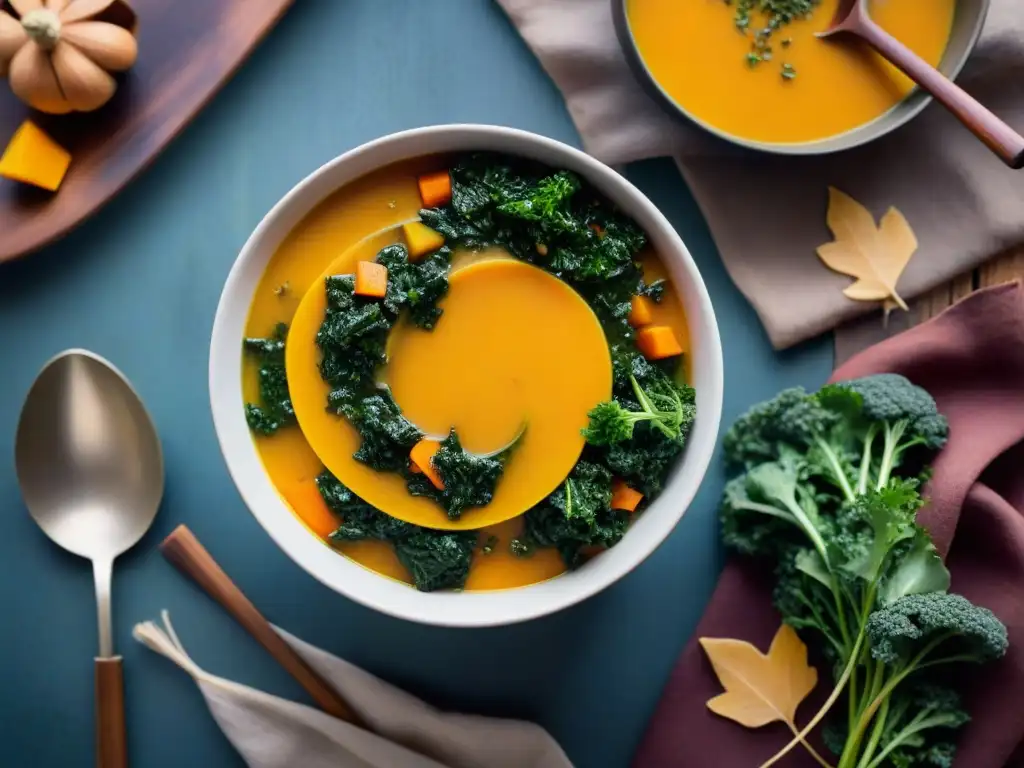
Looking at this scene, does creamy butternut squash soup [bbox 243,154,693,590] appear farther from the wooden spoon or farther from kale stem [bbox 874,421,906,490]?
the wooden spoon

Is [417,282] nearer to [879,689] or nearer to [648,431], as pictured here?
[648,431]

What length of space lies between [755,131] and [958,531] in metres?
1.31

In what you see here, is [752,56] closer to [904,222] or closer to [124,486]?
[904,222]

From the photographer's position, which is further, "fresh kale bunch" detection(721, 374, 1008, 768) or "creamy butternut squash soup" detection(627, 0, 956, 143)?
"creamy butternut squash soup" detection(627, 0, 956, 143)

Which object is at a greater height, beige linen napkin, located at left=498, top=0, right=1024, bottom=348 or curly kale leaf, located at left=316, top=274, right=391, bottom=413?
curly kale leaf, located at left=316, top=274, right=391, bottom=413

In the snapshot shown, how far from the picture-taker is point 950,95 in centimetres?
263

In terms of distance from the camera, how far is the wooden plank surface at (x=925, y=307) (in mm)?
2994

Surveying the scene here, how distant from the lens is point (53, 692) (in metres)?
2.94

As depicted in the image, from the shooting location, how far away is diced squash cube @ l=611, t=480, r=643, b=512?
249 cm

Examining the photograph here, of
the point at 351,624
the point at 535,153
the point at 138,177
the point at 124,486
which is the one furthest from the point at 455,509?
the point at 138,177

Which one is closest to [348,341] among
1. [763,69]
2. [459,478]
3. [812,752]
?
[459,478]

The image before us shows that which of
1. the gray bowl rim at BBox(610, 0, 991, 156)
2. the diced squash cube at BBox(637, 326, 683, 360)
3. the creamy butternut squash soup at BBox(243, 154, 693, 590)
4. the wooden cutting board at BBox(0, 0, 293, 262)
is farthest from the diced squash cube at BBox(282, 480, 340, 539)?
the gray bowl rim at BBox(610, 0, 991, 156)

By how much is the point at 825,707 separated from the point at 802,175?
1552 millimetres

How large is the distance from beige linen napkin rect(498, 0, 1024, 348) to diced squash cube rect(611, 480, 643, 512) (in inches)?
30.3
